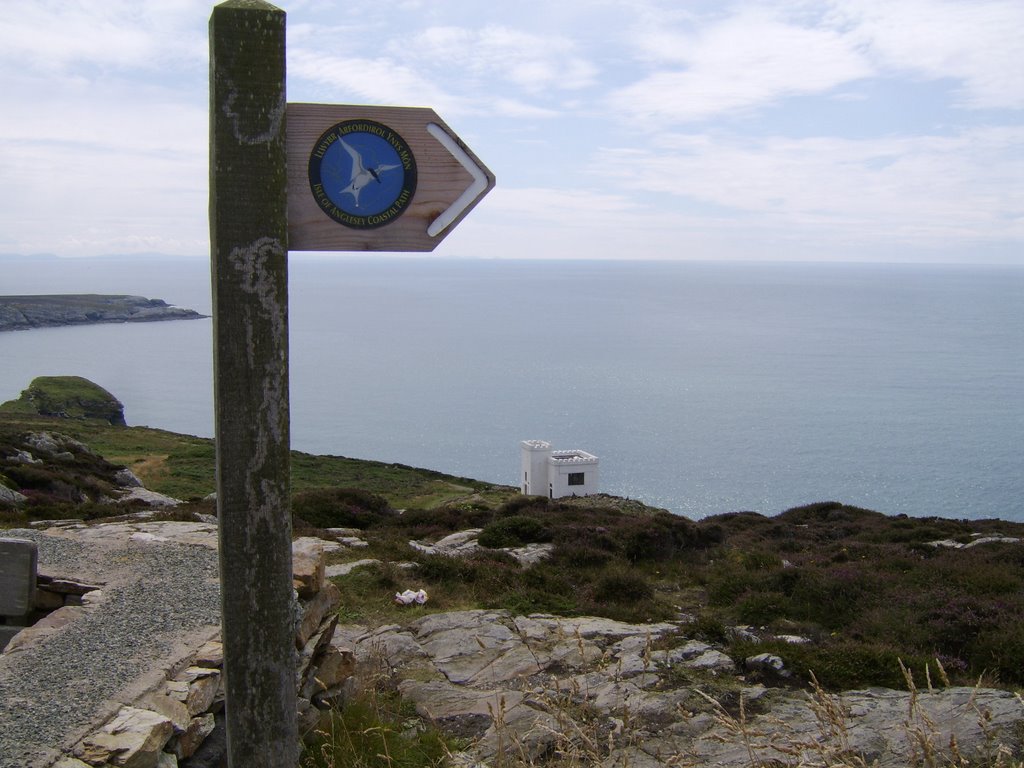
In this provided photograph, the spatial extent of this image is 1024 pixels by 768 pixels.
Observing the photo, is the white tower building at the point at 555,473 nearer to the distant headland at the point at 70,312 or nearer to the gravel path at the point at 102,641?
the gravel path at the point at 102,641

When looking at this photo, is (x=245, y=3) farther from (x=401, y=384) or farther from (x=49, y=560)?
(x=401, y=384)

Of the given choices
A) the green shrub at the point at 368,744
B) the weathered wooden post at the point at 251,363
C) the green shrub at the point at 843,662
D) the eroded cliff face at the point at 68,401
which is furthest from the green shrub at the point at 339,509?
the eroded cliff face at the point at 68,401

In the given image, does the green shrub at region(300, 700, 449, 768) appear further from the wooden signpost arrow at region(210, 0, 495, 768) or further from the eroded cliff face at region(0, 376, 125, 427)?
the eroded cliff face at region(0, 376, 125, 427)

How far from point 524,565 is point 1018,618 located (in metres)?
6.32

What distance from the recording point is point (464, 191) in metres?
2.27

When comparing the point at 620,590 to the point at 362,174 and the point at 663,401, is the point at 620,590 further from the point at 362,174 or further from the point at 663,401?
the point at 663,401

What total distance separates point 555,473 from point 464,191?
36956mm

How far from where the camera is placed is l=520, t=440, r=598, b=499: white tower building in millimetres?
38719

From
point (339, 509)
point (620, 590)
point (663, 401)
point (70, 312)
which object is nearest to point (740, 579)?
point (620, 590)

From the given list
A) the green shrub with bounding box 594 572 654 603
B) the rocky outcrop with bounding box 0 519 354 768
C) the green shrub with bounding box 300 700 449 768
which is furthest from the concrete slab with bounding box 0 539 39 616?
the green shrub with bounding box 594 572 654 603

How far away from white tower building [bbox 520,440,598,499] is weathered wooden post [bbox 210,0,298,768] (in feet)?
119

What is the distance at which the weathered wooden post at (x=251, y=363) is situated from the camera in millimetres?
1995

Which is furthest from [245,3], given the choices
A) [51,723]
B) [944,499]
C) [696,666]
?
[944,499]

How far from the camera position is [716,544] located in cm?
1581
